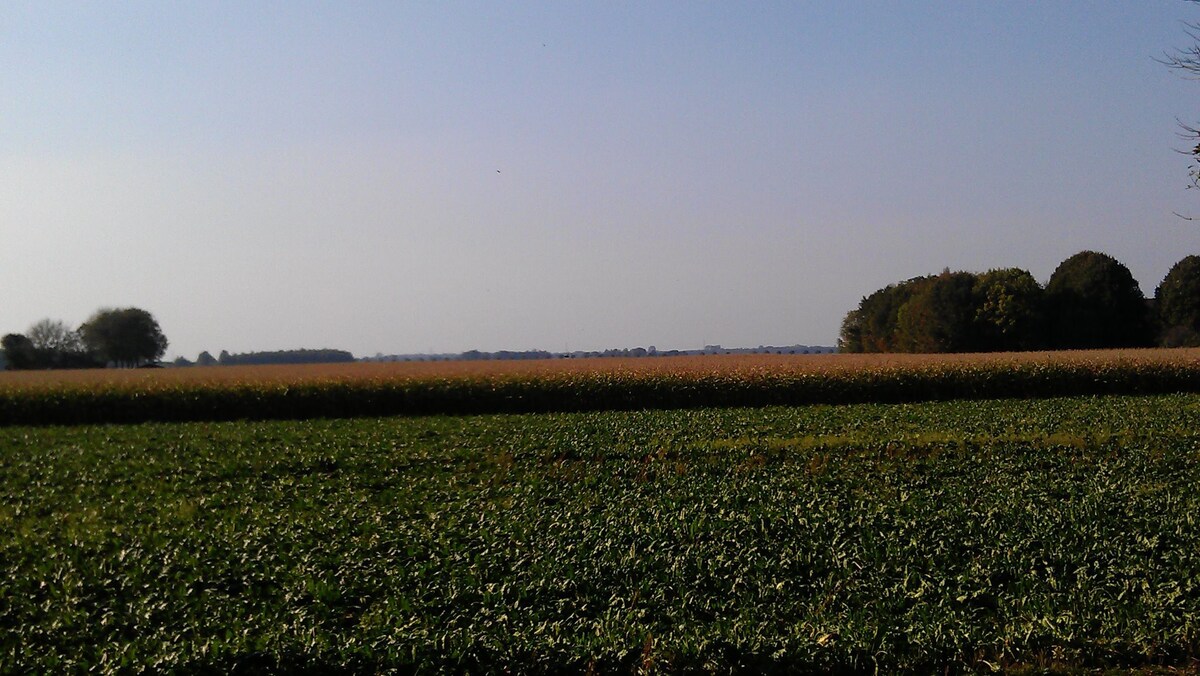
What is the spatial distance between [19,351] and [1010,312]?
255 ft

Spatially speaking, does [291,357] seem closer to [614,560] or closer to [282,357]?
[282,357]

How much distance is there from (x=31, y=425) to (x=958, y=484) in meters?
29.9

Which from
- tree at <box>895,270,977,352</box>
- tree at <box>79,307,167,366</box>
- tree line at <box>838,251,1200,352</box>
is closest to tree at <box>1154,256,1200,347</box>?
tree line at <box>838,251,1200,352</box>

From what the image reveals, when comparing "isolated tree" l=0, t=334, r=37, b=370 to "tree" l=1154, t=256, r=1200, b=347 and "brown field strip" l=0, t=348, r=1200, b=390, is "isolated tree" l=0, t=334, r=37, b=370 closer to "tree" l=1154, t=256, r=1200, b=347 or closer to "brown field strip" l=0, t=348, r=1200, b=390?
"brown field strip" l=0, t=348, r=1200, b=390

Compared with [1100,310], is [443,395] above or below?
below

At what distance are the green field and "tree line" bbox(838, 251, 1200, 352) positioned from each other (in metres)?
57.6

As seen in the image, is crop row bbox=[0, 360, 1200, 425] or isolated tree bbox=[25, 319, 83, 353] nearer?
crop row bbox=[0, 360, 1200, 425]

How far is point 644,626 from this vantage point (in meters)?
8.02

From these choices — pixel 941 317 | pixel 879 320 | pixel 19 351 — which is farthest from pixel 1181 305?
pixel 19 351

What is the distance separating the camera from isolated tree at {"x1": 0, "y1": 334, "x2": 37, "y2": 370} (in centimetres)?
6544

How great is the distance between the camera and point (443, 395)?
31.5m

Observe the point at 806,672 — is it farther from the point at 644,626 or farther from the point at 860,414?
the point at 860,414

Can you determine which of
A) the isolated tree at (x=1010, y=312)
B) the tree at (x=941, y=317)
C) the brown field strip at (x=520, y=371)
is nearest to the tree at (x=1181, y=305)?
the isolated tree at (x=1010, y=312)

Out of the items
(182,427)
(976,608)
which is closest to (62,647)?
(976,608)
